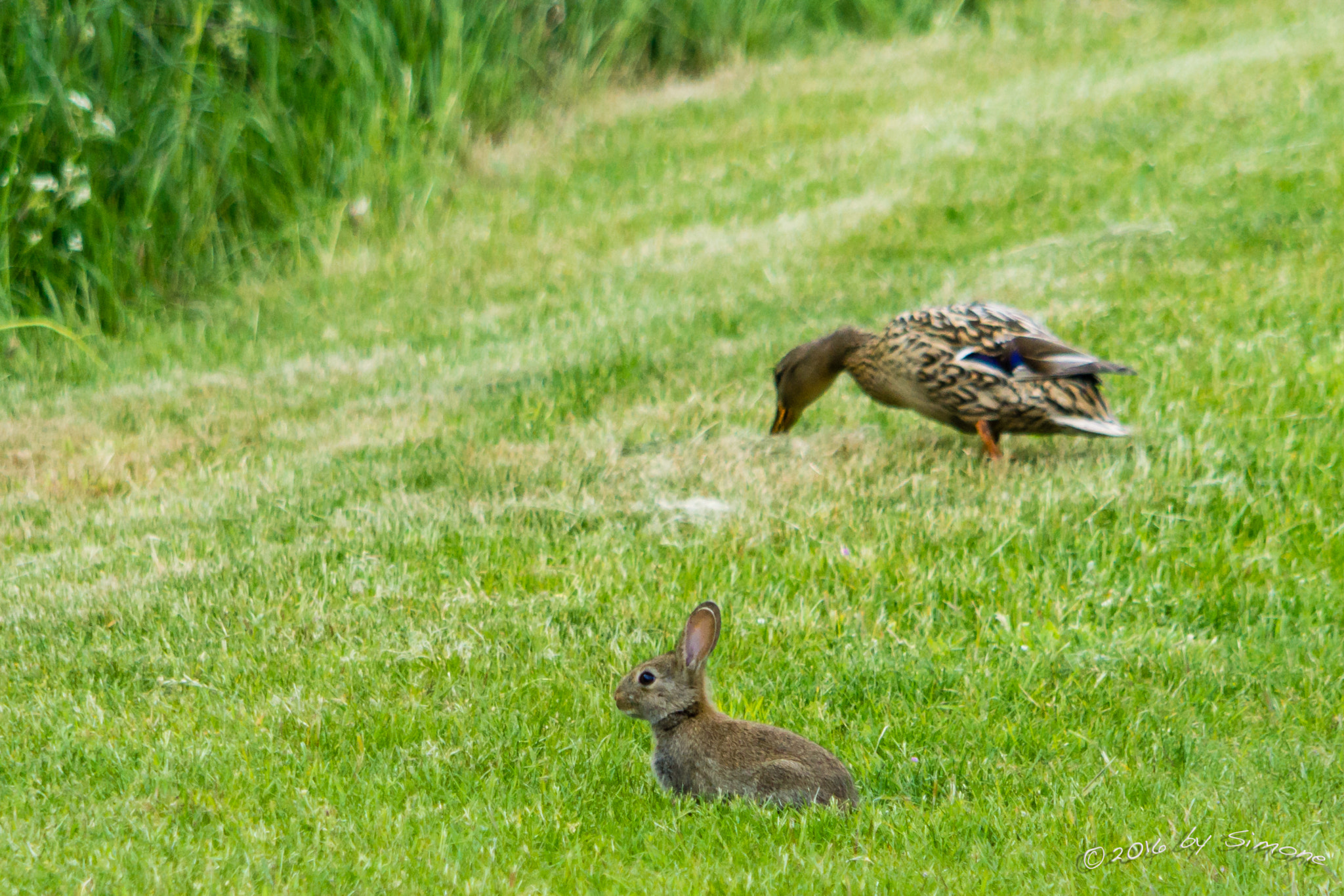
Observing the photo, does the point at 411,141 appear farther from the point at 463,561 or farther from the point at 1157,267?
the point at 463,561

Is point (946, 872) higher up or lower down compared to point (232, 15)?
lower down

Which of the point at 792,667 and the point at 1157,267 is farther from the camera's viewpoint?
the point at 1157,267

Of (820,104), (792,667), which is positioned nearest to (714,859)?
(792,667)

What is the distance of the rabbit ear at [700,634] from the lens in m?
4.07

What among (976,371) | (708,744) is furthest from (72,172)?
(708,744)

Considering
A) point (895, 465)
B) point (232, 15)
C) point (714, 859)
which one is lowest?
point (895, 465)

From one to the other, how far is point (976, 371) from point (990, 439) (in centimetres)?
32

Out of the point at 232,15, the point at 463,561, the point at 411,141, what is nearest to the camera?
the point at 463,561

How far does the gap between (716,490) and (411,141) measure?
21.7 ft

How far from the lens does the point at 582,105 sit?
14.1 m

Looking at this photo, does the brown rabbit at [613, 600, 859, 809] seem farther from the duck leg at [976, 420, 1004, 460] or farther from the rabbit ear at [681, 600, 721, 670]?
the duck leg at [976, 420, 1004, 460]

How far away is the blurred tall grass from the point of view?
9.64m

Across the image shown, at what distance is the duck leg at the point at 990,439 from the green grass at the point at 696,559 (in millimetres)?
148

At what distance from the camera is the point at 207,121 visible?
419 inches
